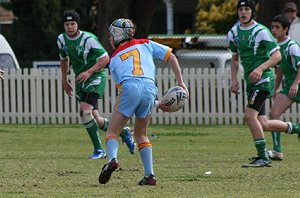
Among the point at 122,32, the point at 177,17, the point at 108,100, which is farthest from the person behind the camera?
the point at 177,17

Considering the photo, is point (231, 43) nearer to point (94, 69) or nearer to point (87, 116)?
point (94, 69)

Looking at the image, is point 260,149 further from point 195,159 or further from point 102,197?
point 102,197

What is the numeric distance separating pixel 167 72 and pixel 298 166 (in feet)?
32.5

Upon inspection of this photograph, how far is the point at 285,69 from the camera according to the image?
1457cm

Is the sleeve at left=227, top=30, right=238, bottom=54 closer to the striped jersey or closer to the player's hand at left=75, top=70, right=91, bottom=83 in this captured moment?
the striped jersey

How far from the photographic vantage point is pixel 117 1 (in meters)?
24.9

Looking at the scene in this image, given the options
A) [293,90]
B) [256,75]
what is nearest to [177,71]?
[256,75]

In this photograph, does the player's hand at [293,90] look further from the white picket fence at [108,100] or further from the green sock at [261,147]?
the white picket fence at [108,100]

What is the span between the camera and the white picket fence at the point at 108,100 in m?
23.1

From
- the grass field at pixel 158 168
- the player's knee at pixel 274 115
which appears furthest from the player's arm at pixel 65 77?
the player's knee at pixel 274 115

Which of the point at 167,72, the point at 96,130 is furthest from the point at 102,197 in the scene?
the point at 167,72

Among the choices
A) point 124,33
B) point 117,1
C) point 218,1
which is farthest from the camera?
point 218,1

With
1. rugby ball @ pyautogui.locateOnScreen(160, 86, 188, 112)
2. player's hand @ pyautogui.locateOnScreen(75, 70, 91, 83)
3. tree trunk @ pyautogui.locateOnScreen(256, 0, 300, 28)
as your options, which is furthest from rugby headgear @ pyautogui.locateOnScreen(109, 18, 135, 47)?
tree trunk @ pyautogui.locateOnScreen(256, 0, 300, 28)

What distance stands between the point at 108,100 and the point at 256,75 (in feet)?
35.9
